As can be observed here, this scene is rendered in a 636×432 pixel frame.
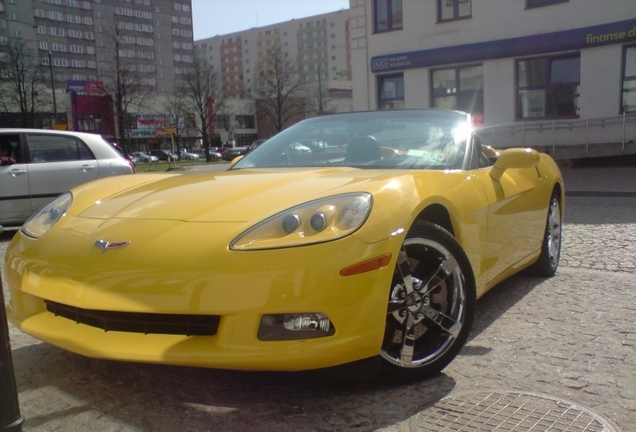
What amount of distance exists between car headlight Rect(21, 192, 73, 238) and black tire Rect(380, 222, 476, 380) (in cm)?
171

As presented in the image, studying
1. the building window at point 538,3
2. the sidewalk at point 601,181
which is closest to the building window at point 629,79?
the sidewalk at point 601,181

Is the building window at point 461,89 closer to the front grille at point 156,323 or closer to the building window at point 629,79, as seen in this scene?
the building window at point 629,79

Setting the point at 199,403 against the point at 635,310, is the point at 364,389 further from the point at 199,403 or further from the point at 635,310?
the point at 635,310

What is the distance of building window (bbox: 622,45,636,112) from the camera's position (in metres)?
17.3

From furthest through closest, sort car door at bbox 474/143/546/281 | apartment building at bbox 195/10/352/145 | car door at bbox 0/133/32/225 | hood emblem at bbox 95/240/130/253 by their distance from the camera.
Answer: apartment building at bbox 195/10/352/145 < car door at bbox 0/133/32/225 < car door at bbox 474/143/546/281 < hood emblem at bbox 95/240/130/253

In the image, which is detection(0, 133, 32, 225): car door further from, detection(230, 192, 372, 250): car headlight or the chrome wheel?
detection(230, 192, 372, 250): car headlight

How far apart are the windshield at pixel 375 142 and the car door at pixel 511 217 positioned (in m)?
0.29

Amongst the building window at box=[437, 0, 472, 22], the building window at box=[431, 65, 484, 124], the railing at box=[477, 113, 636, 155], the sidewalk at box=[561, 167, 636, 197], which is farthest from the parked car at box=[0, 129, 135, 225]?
the building window at box=[437, 0, 472, 22]

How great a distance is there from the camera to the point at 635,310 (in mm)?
3736

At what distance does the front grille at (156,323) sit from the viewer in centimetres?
231

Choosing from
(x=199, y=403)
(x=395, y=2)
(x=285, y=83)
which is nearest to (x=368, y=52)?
(x=395, y=2)

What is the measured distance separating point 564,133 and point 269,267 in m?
17.9

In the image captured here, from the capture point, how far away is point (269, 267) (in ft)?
7.34

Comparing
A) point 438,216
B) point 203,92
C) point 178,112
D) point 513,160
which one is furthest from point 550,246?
point 178,112
